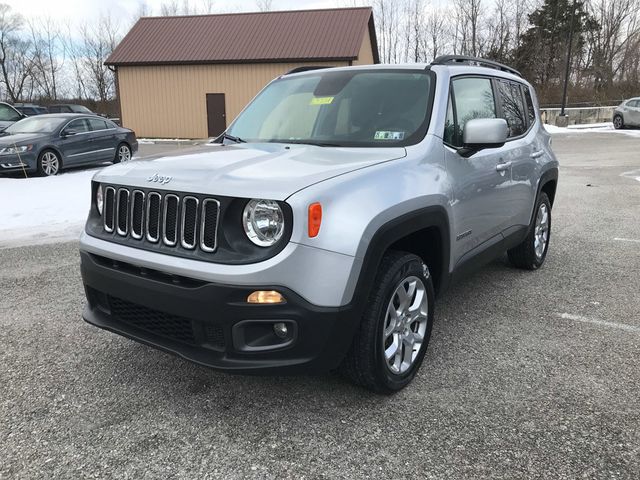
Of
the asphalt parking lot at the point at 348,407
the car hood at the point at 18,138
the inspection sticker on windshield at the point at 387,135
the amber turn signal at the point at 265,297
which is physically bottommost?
the asphalt parking lot at the point at 348,407

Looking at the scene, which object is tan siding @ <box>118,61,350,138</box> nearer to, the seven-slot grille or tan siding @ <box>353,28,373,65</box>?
tan siding @ <box>353,28,373,65</box>

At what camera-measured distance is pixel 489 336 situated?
3.84 m

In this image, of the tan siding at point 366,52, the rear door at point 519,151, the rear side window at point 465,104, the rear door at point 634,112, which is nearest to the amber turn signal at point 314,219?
the rear side window at point 465,104

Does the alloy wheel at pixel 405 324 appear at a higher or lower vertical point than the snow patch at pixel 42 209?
higher

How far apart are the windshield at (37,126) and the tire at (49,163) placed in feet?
2.20

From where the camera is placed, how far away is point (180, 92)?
27406 millimetres

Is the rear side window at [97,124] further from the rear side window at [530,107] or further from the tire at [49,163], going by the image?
the rear side window at [530,107]

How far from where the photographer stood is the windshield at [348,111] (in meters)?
3.44

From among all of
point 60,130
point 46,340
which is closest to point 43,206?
point 60,130

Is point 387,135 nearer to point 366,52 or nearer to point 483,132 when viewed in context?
point 483,132

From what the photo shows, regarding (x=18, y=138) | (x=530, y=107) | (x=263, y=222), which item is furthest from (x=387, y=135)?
(x=18, y=138)

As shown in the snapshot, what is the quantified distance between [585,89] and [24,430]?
48669mm

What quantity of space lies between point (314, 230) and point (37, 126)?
42.2 feet

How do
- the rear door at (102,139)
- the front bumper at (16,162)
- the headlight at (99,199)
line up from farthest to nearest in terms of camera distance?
the rear door at (102,139) < the front bumper at (16,162) < the headlight at (99,199)
